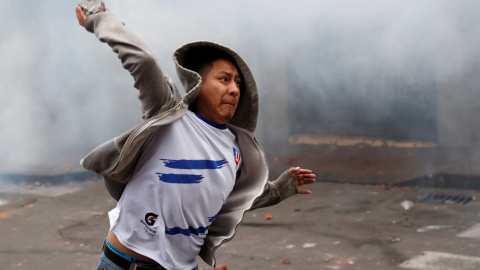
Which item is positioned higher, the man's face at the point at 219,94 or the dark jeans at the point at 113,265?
the man's face at the point at 219,94

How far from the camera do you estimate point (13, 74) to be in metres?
8.02

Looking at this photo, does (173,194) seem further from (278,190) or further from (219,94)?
(278,190)

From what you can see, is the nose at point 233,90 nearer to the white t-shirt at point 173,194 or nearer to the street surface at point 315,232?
the white t-shirt at point 173,194

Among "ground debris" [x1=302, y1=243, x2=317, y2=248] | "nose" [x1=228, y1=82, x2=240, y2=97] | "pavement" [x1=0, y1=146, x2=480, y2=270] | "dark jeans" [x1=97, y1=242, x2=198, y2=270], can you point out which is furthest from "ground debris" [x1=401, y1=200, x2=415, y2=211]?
"dark jeans" [x1=97, y1=242, x2=198, y2=270]

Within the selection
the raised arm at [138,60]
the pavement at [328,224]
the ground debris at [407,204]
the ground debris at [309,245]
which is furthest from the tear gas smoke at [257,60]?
the raised arm at [138,60]

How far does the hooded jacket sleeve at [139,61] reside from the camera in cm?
211

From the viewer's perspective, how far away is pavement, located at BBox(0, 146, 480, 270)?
15.1 feet

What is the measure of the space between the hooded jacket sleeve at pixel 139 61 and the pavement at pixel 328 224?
2483 millimetres

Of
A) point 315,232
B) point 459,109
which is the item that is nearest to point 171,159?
point 315,232

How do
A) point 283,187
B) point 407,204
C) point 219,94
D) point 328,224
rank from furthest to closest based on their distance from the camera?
point 407,204 → point 328,224 → point 283,187 → point 219,94

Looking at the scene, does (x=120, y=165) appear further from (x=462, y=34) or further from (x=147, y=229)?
(x=462, y=34)

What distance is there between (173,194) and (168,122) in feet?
0.78

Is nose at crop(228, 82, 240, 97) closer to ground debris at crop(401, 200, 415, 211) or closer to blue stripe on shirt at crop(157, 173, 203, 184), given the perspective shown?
blue stripe on shirt at crop(157, 173, 203, 184)

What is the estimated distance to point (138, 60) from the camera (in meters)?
2.09
